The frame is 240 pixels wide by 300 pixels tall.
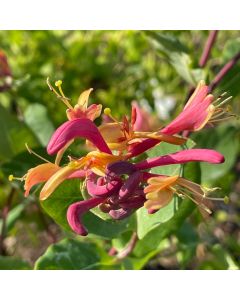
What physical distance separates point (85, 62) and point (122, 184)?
1.22m

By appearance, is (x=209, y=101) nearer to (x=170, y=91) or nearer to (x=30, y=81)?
(x=30, y=81)

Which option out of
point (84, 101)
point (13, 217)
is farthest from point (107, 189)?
point (13, 217)

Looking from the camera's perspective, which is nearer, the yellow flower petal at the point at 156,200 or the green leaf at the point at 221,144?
the yellow flower petal at the point at 156,200

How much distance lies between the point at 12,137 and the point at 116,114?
41 centimetres

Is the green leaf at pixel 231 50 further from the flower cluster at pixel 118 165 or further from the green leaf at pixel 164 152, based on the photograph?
the flower cluster at pixel 118 165

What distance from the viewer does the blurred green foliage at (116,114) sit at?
119cm

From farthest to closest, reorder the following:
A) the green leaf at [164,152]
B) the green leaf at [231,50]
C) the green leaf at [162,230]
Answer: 1. the green leaf at [231,50]
2. the green leaf at [162,230]
3. the green leaf at [164,152]

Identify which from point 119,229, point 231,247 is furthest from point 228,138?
point 119,229

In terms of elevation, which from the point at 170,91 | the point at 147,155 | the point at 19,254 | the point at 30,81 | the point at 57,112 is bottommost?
the point at 19,254

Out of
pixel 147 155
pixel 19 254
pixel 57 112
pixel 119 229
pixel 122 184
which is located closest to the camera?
pixel 122 184

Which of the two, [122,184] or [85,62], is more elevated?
[122,184]

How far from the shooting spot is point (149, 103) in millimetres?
2010

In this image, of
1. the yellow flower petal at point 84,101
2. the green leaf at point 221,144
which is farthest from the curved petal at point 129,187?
the green leaf at point 221,144

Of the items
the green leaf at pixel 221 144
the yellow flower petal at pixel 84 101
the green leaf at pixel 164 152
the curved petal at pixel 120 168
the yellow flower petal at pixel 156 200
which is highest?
the yellow flower petal at pixel 84 101
